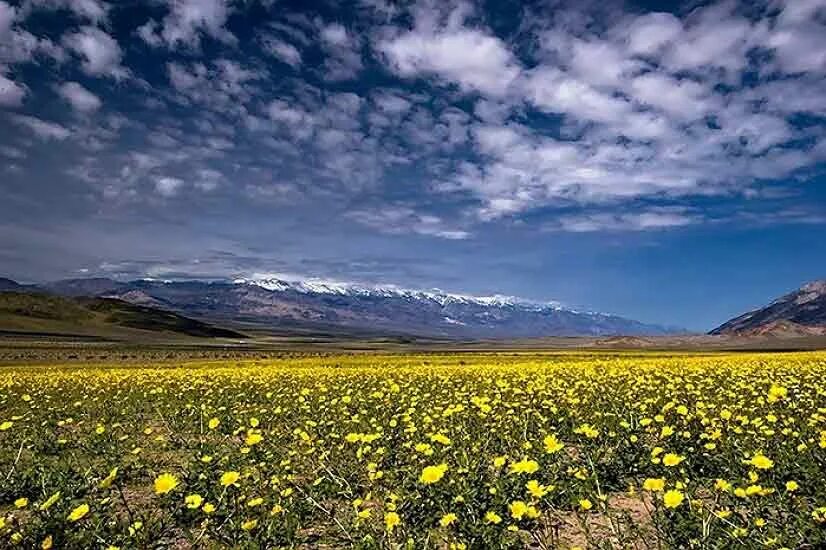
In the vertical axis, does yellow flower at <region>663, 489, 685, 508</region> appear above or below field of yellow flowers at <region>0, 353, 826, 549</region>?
above

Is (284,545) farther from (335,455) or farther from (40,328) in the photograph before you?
(40,328)

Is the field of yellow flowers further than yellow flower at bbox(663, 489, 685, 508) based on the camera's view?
Yes

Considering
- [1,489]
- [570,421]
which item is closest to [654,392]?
[570,421]

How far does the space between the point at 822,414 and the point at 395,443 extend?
7056 mm

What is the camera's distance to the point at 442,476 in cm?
595

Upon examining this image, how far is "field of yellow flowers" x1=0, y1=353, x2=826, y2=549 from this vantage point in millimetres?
4978

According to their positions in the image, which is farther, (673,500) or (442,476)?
(442,476)

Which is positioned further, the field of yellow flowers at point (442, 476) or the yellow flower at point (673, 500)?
the field of yellow flowers at point (442, 476)

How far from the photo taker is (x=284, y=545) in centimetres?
570

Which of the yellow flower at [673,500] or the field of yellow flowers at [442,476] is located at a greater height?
the yellow flower at [673,500]

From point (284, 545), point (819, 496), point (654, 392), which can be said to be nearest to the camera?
point (284, 545)

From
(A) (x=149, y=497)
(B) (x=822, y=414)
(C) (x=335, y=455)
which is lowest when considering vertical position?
(A) (x=149, y=497)

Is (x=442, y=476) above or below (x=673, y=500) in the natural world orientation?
below

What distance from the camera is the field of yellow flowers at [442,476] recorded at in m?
4.98
